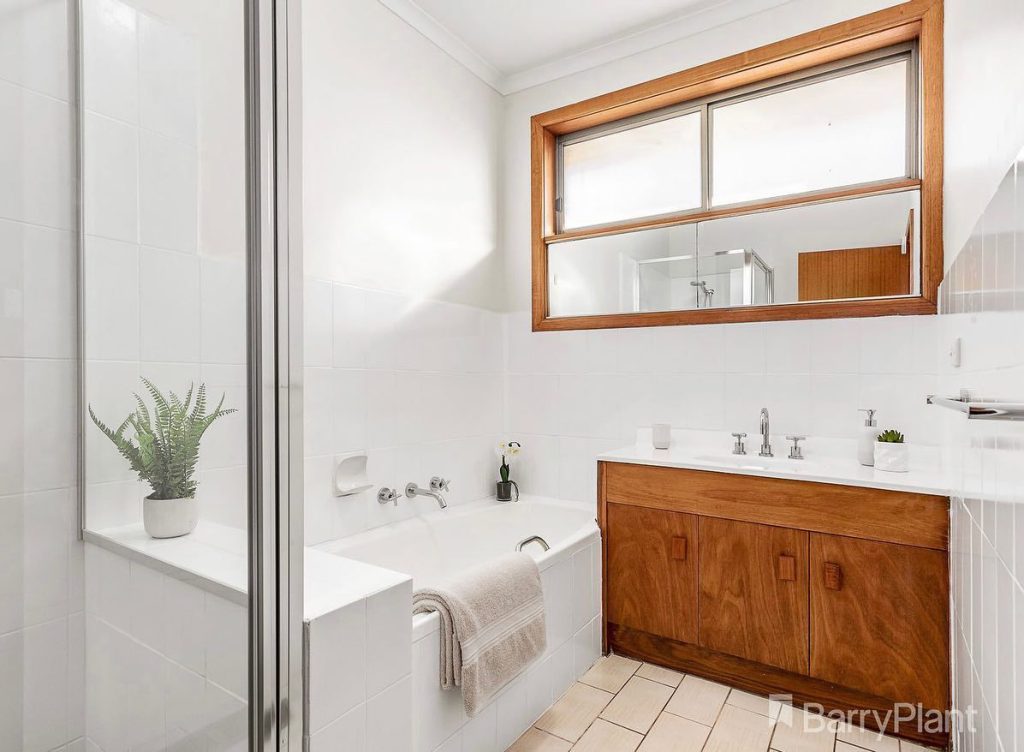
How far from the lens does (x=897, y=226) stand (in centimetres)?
219

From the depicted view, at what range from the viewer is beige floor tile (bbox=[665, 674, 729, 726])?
1871 mm

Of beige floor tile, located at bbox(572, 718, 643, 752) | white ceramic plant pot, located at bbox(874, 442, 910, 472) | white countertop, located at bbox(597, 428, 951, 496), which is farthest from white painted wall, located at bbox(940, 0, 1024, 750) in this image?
beige floor tile, located at bbox(572, 718, 643, 752)

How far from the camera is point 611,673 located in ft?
7.04

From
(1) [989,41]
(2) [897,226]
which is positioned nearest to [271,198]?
(1) [989,41]

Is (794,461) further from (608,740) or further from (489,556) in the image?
(489,556)

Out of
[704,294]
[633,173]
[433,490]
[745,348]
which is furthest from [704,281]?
[433,490]

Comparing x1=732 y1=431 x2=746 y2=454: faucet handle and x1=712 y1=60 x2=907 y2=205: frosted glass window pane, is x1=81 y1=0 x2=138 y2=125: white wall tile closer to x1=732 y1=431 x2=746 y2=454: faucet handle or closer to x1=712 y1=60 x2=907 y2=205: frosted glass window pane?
x1=732 y1=431 x2=746 y2=454: faucet handle

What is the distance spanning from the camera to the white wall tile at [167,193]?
61 centimetres

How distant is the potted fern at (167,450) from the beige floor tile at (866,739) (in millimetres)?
2054

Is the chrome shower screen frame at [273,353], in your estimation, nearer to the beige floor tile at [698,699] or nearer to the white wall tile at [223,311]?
the white wall tile at [223,311]

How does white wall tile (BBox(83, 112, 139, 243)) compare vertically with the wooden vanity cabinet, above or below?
above

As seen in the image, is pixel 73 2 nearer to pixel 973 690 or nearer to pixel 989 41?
pixel 989 41

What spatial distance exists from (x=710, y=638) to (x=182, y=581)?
6.39 ft

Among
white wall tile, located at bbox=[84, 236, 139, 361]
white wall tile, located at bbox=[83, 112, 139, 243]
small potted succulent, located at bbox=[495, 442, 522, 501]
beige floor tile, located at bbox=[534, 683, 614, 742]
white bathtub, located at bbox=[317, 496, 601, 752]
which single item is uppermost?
white wall tile, located at bbox=[83, 112, 139, 243]
